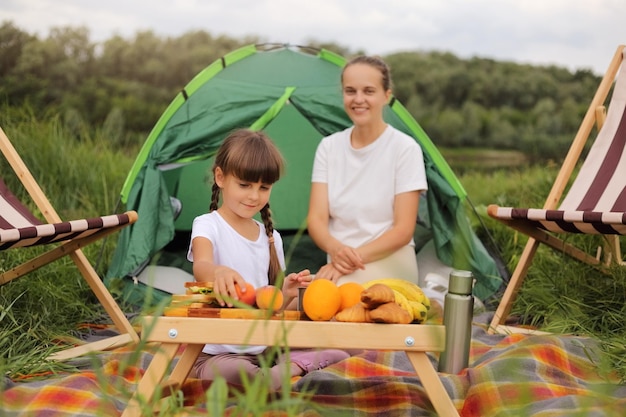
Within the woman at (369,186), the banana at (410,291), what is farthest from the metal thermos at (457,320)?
the woman at (369,186)

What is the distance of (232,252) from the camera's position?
244cm

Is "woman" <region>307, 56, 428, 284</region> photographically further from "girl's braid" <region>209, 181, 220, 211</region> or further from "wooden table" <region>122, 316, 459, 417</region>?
"wooden table" <region>122, 316, 459, 417</region>

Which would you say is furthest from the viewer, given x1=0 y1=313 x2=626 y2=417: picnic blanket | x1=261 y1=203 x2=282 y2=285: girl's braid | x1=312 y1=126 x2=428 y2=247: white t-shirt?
x1=312 y1=126 x2=428 y2=247: white t-shirt

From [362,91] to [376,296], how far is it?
1.57 metres

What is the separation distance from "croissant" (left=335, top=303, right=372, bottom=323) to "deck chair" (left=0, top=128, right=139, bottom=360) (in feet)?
3.58

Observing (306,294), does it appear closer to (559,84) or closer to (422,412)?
(422,412)

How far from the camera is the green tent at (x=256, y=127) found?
12.0 ft

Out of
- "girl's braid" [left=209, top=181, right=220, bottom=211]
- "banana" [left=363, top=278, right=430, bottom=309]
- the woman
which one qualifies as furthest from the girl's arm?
the woman

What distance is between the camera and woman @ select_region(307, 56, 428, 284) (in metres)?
3.30

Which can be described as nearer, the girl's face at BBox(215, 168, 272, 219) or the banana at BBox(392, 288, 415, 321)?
the banana at BBox(392, 288, 415, 321)

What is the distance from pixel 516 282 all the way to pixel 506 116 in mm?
8300

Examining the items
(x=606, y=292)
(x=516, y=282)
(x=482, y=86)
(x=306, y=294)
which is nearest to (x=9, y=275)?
(x=306, y=294)

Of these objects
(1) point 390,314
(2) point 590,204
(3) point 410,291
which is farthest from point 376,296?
(2) point 590,204

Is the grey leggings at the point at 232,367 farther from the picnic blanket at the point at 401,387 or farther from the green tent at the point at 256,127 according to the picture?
the green tent at the point at 256,127
